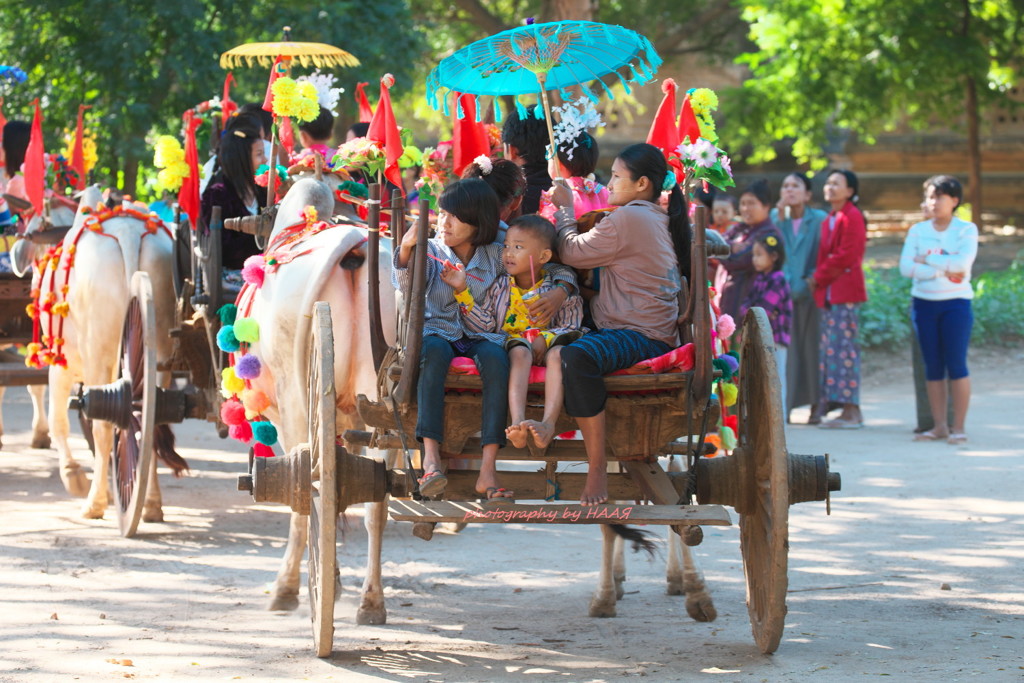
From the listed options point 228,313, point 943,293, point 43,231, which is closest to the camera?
point 228,313

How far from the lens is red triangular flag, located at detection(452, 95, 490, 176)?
6.21 m

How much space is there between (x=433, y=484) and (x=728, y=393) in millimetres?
1913

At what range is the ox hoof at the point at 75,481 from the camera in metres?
8.38

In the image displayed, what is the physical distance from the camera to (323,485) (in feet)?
14.7

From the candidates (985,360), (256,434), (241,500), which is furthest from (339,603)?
(985,360)

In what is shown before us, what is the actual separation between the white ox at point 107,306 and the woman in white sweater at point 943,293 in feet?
18.9

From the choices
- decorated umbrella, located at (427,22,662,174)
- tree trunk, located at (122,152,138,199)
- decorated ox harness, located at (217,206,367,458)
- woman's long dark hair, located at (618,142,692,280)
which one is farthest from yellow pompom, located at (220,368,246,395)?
tree trunk, located at (122,152,138,199)

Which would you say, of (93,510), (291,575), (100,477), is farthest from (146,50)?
(291,575)

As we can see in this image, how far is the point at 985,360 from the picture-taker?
14.5 m

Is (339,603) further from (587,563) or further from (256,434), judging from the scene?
(587,563)

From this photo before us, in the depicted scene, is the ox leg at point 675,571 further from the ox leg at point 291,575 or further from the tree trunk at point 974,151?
the tree trunk at point 974,151

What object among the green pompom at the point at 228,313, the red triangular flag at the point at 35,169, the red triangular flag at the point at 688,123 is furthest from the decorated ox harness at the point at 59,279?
the red triangular flag at the point at 688,123

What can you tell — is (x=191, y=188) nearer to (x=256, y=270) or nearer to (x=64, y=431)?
(x=256, y=270)

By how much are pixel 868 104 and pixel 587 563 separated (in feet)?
39.4
